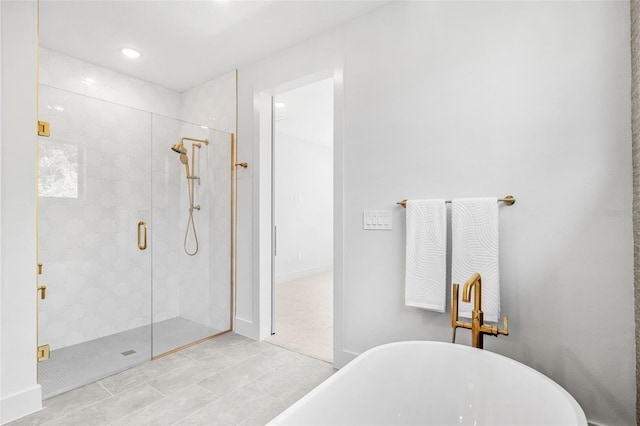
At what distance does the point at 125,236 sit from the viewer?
8.56 feet

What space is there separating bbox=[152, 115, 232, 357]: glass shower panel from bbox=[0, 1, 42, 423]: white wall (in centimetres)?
93

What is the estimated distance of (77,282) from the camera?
2365 millimetres

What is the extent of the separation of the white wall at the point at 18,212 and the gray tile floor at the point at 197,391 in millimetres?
238

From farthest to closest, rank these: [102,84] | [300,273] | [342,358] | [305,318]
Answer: [300,273], [305,318], [102,84], [342,358]

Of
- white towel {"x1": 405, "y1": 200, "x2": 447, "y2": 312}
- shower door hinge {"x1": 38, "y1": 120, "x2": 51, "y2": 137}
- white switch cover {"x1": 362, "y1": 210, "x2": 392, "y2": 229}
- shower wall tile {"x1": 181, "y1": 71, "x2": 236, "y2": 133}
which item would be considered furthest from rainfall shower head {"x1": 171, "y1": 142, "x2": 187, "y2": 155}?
white towel {"x1": 405, "y1": 200, "x2": 447, "y2": 312}

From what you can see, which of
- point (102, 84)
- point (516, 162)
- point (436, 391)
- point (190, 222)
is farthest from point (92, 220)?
point (516, 162)

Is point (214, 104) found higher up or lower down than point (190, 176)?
higher up

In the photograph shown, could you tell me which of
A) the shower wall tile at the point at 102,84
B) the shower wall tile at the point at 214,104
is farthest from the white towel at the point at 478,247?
the shower wall tile at the point at 102,84

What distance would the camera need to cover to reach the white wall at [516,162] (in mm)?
1504

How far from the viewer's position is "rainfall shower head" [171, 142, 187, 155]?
286 cm

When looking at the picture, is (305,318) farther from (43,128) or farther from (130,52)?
(130,52)

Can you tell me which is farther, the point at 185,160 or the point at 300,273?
the point at 300,273

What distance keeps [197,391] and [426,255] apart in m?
1.63

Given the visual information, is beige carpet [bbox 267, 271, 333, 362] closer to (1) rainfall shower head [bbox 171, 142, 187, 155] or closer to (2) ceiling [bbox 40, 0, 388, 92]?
(1) rainfall shower head [bbox 171, 142, 187, 155]
